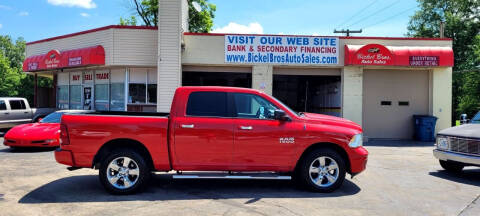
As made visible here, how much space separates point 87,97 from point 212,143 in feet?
47.4

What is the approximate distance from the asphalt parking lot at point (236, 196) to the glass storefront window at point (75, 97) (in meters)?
10.8

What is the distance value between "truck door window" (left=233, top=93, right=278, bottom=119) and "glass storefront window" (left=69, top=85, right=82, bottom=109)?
14839mm

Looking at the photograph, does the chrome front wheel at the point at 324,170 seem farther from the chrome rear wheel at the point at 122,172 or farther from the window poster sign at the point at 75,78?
the window poster sign at the point at 75,78

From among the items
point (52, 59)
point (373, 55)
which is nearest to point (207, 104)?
point (373, 55)

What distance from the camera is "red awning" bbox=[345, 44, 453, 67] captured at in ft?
46.3

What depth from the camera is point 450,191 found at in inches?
250

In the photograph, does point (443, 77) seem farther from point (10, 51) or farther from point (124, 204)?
point (10, 51)

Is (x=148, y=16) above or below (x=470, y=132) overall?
above

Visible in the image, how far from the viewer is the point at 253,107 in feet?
19.7

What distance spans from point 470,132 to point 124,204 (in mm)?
7273

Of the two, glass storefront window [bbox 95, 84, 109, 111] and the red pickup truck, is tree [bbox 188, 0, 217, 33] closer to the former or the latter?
glass storefront window [bbox 95, 84, 109, 111]

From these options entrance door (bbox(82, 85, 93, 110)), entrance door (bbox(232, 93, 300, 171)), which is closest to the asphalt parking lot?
entrance door (bbox(232, 93, 300, 171))

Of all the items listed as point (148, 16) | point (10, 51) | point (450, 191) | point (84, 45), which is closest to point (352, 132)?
point (450, 191)

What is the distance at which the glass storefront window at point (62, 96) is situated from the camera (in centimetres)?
1914
